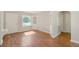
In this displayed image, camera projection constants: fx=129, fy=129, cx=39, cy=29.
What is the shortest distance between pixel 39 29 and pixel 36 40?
0.60ft

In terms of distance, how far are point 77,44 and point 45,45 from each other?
1.66 ft

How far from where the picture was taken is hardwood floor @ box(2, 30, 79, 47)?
204 centimetres

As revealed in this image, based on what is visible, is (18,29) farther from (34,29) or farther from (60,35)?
(60,35)

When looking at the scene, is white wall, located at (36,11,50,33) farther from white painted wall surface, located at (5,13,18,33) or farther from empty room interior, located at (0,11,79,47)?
white painted wall surface, located at (5,13,18,33)

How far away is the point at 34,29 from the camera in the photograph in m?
2.07

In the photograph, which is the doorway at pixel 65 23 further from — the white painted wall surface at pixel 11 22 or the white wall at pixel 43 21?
the white painted wall surface at pixel 11 22

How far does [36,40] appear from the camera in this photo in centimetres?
205

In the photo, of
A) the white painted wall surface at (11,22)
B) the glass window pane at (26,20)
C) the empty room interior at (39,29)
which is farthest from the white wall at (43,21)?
the white painted wall surface at (11,22)

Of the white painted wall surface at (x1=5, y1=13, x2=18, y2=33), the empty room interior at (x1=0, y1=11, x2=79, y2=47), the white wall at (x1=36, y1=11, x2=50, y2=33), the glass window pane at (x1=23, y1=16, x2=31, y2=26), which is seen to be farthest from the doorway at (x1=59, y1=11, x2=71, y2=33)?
the white painted wall surface at (x1=5, y1=13, x2=18, y2=33)

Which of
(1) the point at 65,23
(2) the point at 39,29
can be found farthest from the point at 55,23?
(2) the point at 39,29

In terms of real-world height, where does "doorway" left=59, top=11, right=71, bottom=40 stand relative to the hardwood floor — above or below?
above
